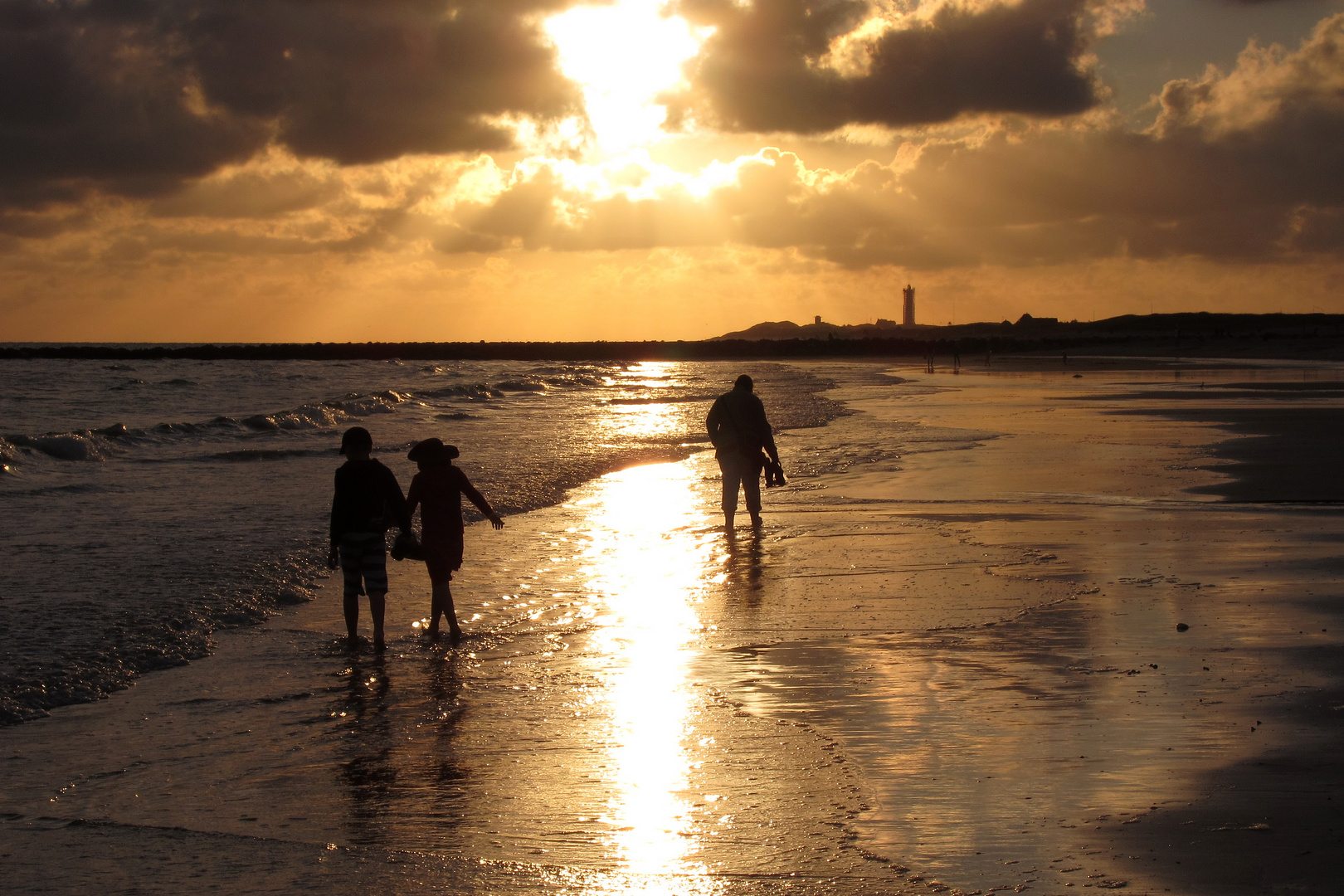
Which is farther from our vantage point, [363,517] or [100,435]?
[100,435]

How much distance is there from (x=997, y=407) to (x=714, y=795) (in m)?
29.5

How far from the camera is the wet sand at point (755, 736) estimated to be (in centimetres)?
432

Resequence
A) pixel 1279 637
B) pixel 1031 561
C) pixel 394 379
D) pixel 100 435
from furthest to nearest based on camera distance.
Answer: pixel 394 379 < pixel 100 435 < pixel 1031 561 < pixel 1279 637

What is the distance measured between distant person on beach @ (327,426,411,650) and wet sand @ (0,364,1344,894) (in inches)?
20.4

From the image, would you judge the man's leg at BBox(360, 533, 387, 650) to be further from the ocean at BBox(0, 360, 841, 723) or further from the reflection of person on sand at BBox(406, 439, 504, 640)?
the ocean at BBox(0, 360, 841, 723)

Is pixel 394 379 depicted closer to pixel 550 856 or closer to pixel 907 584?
pixel 907 584

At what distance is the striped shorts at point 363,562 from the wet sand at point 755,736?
1.67 feet

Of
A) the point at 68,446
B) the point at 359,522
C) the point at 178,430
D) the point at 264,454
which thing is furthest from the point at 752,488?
the point at 178,430

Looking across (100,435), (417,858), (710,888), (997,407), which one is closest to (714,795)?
(710,888)

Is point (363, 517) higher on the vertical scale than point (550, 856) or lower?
higher

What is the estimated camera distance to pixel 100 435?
2656cm

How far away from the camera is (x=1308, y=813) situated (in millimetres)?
4570

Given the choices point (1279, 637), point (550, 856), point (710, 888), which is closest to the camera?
point (710, 888)

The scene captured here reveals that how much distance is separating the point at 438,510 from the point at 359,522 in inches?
23.7
